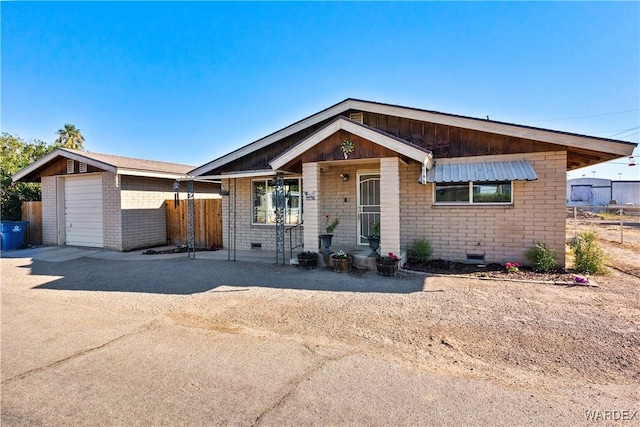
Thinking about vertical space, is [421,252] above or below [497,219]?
below

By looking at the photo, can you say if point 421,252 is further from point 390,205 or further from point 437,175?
point 437,175

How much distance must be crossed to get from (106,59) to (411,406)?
15134mm

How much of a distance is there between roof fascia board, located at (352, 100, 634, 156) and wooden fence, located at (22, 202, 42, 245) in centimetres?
1496

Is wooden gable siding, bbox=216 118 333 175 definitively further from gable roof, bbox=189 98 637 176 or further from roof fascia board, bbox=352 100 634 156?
roof fascia board, bbox=352 100 634 156

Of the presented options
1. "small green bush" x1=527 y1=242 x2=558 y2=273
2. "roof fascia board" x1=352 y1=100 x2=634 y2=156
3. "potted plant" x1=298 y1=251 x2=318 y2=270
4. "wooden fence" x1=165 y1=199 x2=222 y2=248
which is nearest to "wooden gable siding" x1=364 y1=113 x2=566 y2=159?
"roof fascia board" x1=352 y1=100 x2=634 y2=156

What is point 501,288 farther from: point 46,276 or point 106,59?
point 106,59

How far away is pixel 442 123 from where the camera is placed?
8742 mm

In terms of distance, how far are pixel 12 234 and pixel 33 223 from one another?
1.48 meters

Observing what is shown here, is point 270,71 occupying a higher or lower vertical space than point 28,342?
higher

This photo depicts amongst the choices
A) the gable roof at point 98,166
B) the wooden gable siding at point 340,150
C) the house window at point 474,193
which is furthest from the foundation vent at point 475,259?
the gable roof at point 98,166

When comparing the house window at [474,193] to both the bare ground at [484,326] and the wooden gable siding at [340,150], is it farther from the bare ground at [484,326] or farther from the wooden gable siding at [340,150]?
the bare ground at [484,326]

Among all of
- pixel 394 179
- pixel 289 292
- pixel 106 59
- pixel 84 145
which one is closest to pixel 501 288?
pixel 394 179

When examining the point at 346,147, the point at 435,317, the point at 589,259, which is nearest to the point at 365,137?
the point at 346,147

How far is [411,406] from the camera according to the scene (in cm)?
270
